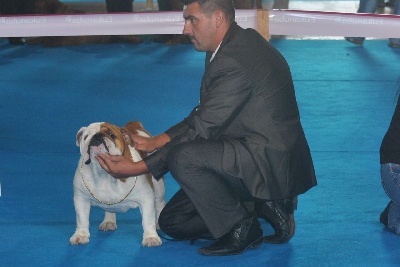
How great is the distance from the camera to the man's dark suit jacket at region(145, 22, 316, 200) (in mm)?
4668

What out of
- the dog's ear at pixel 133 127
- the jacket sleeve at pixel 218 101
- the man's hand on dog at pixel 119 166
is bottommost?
the dog's ear at pixel 133 127

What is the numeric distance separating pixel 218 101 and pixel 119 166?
59 centimetres

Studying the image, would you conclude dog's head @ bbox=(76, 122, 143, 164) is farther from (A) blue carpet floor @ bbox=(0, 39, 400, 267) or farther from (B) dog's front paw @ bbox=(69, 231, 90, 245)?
(A) blue carpet floor @ bbox=(0, 39, 400, 267)

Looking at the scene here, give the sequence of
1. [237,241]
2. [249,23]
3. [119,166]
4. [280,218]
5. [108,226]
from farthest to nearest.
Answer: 1. [249,23]
2. [108,226]
3. [280,218]
4. [237,241]
5. [119,166]

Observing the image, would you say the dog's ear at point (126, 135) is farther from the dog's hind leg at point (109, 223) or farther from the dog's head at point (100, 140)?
the dog's hind leg at point (109, 223)

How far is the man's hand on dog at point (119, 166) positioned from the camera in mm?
4613

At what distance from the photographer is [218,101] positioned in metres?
4.66

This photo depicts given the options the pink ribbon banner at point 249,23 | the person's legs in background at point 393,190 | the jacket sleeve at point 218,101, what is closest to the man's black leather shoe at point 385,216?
the person's legs in background at point 393,190

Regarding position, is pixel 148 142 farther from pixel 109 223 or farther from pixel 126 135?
pixel 109 223

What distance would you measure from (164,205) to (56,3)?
731 centimetres

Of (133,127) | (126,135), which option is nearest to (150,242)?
(126,135)

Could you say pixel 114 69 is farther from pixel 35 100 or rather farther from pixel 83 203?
pixel 83 203

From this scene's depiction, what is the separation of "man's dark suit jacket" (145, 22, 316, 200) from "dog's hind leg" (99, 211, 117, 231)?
1.82 ft

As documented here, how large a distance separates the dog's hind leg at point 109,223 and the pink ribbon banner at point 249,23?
2.07 m
